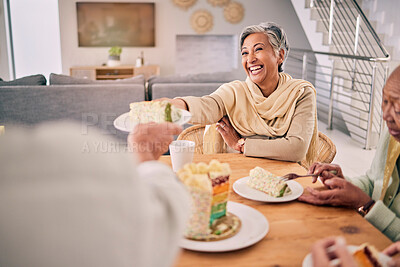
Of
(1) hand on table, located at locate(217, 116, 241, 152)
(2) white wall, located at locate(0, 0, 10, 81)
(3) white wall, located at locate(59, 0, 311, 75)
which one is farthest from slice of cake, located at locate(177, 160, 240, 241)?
(2) white wall, located at locate(0, 0, 10, 81)

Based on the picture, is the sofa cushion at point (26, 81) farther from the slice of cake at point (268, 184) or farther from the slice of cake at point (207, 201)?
the slice of cake at point (207, 201)

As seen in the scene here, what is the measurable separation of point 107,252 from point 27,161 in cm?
15

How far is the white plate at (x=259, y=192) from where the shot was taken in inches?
48.3

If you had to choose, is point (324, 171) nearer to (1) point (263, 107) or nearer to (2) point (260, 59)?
(1) point (263, 107)

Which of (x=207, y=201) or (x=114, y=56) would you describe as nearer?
(x=207, y=201)

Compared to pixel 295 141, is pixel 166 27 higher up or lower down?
higher up

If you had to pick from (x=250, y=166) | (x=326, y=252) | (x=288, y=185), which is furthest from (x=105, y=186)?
(x=250, y=166)

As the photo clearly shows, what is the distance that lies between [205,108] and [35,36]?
7131mm

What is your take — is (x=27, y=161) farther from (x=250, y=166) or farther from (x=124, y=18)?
(x=124, y=18)

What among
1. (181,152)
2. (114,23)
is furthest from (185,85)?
(114,23)

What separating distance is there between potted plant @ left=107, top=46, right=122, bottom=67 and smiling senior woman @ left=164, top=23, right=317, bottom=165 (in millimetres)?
5946

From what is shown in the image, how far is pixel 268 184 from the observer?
1285 millimetres

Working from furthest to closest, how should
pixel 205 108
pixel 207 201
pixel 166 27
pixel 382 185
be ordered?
pixel 166 27 → pixel 205 108 → pixel 382 185 → pixel 207 201

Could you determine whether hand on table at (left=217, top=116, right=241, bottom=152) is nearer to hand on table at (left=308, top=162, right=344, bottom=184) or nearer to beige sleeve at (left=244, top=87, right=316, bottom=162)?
beige sleeve at (left=244, top=87, right=316, bottom=162)
